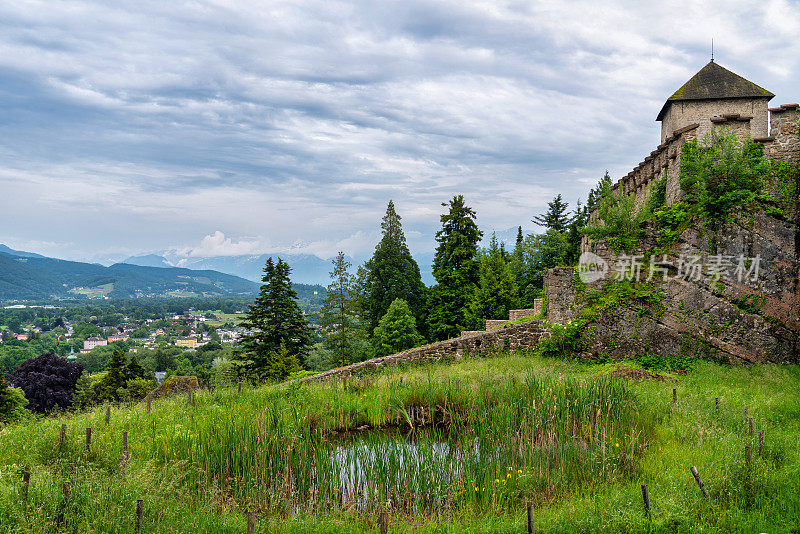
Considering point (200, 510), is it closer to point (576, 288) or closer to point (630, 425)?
point (630, 425)

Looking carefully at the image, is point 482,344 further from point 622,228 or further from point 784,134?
point 784,134

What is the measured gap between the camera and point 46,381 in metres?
46.2

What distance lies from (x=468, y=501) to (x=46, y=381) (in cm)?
5300

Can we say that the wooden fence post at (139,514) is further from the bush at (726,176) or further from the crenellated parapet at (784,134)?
the crenellated parapet at (784,134)

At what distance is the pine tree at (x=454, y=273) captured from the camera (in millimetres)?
33812

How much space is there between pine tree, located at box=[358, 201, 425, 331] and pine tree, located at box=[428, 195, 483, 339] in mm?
4013

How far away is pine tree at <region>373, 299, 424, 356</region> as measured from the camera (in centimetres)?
3241

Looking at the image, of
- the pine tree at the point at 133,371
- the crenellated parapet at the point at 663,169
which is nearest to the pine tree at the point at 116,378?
the pine tree at the point at 133,371

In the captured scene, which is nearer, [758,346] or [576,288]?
[758,346]

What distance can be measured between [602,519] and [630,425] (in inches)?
152

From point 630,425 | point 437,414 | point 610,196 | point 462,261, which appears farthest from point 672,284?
point 462,261

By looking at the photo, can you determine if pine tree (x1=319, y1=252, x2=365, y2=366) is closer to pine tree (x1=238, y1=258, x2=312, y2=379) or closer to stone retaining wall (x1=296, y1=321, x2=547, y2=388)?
pine tree (x1=238, y1=258, x2=312, y2=379)

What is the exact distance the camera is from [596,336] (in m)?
15.5

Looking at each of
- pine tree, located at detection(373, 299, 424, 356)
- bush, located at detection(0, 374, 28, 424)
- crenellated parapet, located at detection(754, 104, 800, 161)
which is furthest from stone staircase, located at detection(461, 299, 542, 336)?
bush, located at detection(0, 374, 28, 424)
